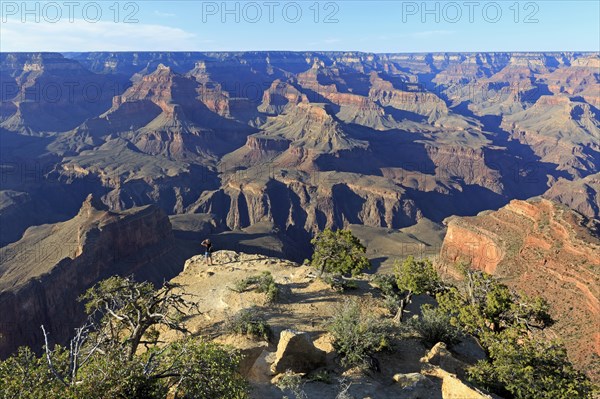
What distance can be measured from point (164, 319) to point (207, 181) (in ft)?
504

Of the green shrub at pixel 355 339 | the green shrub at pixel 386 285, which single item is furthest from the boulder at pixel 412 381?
the green shrub at pixel 386 285

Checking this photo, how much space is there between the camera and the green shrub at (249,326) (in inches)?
925

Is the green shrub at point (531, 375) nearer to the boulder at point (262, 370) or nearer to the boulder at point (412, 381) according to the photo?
the boulder at point (412, 381)

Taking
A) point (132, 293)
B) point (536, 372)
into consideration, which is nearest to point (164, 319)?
point (132, 293)

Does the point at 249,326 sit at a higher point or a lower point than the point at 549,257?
higher

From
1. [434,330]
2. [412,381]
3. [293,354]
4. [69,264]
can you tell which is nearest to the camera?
[412,381]

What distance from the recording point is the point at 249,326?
2333 centimetres

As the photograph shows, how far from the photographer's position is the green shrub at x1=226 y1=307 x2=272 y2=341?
23.5m

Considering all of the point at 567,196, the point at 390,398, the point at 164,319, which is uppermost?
the point at 164,319

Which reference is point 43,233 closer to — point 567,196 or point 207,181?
point 207,181

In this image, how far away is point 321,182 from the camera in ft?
509

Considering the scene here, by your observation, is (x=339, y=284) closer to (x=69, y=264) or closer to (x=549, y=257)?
(x=549, y=257)

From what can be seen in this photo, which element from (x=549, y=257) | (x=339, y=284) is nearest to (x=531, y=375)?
(x=339, y=284)

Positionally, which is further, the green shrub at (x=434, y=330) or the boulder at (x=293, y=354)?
the green shrub at (x=434, y=330)
